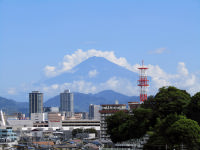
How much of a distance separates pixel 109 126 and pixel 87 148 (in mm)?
9263

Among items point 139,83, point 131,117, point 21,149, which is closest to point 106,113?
point 139,83

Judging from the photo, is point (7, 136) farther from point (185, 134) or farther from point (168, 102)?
point (185, 134)

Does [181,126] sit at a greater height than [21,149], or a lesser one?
greater

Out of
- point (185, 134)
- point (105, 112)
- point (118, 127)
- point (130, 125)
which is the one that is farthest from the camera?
point (105, 112)

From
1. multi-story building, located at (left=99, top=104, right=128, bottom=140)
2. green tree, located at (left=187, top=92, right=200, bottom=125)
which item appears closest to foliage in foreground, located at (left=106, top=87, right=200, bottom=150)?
green tree, located at (left=187, top=92, right=200, bottom=125)

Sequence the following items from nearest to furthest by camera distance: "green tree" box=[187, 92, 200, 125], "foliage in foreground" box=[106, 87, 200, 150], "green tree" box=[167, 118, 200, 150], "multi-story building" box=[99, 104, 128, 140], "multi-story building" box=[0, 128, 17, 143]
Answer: "green tree" box=[167, 118, 200, 150]
"foliage in foreground" box=[106, 87, 200, 150]
"green tree" box=[187, 92, 200, 125]
"multi-story building" box=[0, 128, 17, 143]
"multi-story building" box=[99, 104, 128, 140]

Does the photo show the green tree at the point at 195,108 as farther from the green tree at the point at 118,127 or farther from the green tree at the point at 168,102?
the green tree at the point at 118,127

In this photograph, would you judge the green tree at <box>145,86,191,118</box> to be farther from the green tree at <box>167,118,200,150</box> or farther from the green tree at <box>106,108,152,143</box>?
the green tree at <box>167,118,200,150</box>

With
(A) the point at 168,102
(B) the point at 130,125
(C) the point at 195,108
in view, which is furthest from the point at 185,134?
(B) the point at 130,125

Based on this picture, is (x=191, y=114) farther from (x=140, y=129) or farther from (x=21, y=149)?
(x=21, y=149)

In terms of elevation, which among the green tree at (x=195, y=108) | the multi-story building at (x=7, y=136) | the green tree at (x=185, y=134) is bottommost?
the multi-story building at (x=7, y=136)

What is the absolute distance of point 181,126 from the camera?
43250 mm

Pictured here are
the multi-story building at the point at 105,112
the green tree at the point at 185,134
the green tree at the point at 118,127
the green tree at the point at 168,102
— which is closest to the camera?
the green tree at the point at 185,134

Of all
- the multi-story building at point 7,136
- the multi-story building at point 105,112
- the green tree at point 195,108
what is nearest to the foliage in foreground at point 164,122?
the green tree at point 195,108
